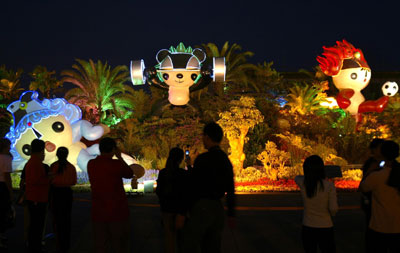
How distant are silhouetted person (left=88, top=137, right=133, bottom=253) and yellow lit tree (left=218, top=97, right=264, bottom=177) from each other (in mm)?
10476

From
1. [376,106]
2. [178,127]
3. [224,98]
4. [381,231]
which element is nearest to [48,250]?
[381,231]

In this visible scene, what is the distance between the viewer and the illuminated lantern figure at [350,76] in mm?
22375

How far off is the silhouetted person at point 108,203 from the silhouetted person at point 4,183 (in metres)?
1.96

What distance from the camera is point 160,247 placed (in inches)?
248

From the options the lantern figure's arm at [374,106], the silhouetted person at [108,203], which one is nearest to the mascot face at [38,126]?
the silhouetted person at [108,203]

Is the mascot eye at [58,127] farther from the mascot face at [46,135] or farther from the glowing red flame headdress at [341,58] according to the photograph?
the glowing red flame headdress at [341,58]

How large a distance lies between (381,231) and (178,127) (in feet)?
51.8

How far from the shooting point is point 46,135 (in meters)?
14.1

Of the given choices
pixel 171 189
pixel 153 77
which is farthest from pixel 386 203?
pixel 153 77

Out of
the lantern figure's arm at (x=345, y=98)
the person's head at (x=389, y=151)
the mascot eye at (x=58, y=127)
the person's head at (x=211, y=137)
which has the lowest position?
the person's head at (x=389, y=151)

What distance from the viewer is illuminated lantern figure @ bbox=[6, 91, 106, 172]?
14078 mm

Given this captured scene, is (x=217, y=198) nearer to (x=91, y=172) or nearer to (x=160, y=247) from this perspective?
(x=91, y=172)

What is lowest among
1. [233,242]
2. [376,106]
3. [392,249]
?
[233,242]

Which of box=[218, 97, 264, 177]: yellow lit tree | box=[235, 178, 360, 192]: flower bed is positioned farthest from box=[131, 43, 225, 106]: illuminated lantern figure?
box=[235, 178, 360, 192]: flower bed
